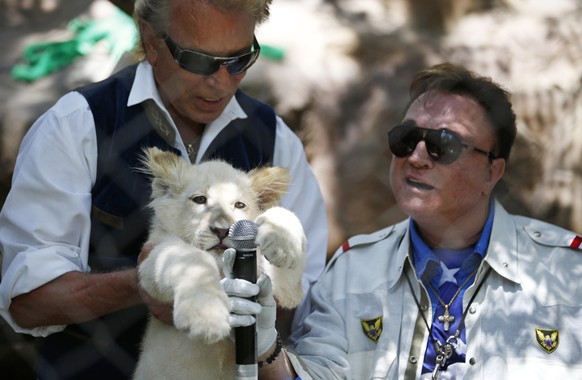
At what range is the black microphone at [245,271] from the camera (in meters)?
1.82

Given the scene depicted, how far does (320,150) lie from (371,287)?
52.5 inches

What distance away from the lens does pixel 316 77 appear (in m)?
4.04

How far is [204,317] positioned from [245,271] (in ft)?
0.42

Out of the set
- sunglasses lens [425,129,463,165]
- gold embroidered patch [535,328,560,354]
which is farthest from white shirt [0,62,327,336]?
gold embroidered patch [535,328,560,354]

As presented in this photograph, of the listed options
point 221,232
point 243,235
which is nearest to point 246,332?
point 243,235

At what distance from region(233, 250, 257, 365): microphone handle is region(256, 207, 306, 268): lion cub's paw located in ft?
0.53

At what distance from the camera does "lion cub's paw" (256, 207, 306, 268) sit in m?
2.06

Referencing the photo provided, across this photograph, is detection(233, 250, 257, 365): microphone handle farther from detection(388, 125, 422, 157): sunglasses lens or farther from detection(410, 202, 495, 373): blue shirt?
detection(388, 125, 422, 157): sunglasses lens

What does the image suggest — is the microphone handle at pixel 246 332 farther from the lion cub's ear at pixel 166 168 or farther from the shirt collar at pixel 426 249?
the shirt collar at pixel 426 249

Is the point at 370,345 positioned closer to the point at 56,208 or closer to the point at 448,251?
the point at 448,251

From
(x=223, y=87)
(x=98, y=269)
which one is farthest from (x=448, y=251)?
(x=98, y=269)

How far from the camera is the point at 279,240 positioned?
2.07 m

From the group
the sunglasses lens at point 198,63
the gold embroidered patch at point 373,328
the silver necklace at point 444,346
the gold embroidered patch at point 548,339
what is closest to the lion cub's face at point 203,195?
the sunglasses lens at point 198,63

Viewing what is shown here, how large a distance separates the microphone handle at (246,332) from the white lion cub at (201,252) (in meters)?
0.07
